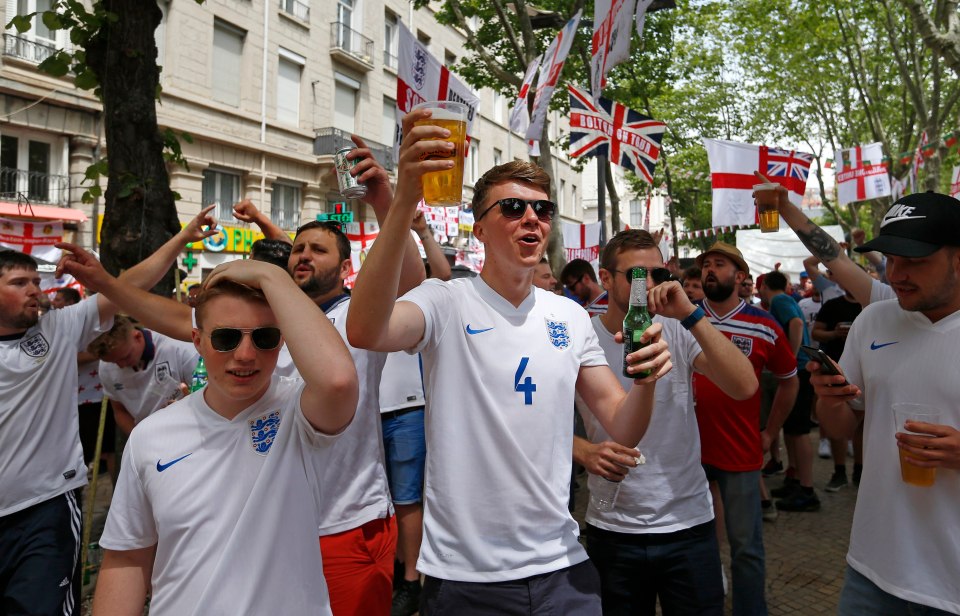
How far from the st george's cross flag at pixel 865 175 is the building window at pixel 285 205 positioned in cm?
1673

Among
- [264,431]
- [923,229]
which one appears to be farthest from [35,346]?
[923,229]

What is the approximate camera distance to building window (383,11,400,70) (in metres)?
26.1

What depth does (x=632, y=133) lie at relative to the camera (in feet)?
32.8

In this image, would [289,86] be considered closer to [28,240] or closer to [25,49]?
[25,49]

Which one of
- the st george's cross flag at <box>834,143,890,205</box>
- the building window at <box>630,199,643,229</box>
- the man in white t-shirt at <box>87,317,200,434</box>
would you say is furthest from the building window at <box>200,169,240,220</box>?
the building window at <box>630,199,643,229</box>

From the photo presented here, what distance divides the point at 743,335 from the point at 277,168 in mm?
19779

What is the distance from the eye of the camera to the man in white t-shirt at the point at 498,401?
194 cm

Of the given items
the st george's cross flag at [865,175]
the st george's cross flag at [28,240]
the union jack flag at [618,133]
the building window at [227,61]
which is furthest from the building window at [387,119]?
the st george's cross flag at [865,175]

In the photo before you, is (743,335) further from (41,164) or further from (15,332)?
(41,164)

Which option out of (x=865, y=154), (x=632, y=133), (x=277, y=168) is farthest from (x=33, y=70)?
(x=865, y=154)

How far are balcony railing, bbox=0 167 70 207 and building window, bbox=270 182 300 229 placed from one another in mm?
6699

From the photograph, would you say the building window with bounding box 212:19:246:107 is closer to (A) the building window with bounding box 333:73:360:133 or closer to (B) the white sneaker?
(A) the building window with bounding box 333:73:360:133

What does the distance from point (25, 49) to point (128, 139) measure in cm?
1462

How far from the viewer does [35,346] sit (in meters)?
3.50
